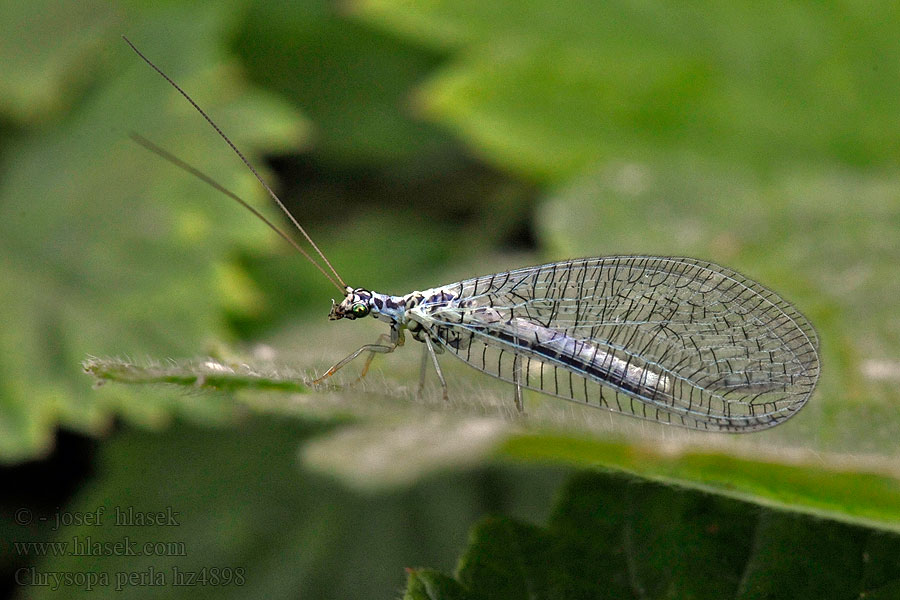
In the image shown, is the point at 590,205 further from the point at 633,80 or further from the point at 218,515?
the point at 218,515

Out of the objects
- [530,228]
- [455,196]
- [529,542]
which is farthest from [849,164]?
[529,542]

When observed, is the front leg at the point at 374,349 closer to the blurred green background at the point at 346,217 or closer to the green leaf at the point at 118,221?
the blurred green background at the point at 346,217

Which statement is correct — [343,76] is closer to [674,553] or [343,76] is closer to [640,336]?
[640,336]

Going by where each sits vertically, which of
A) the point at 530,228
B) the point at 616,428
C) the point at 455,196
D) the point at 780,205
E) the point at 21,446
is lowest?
the point at 616,428

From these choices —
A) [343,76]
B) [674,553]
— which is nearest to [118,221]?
[343,76]

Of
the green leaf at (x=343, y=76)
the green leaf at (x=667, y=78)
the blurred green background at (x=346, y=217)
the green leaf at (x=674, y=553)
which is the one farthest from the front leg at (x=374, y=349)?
the green leaf at (x=343, y=76)
